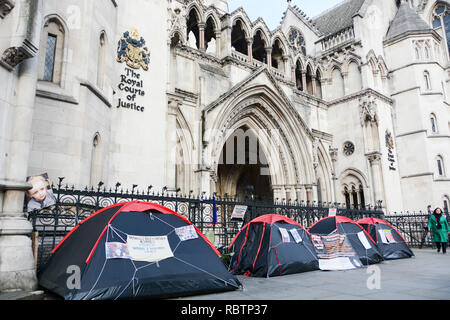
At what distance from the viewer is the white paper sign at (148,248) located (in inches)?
218

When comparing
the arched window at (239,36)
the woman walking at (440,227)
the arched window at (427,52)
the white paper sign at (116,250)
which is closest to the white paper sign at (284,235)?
the white paper sign at (116,250)

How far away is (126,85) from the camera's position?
12797 mm

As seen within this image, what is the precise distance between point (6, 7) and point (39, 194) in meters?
3.49

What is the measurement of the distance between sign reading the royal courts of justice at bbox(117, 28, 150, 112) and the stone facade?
5 centimetres

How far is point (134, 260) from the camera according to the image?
5445 millimetres

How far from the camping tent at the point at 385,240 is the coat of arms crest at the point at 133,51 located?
1034cm

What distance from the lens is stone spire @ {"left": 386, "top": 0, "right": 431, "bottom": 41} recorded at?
27500 mm

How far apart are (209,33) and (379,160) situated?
14826 millimetres

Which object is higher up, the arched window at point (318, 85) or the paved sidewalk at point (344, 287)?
the arched window at point (318, 85)

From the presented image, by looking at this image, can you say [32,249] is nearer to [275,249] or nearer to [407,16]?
[275,249]

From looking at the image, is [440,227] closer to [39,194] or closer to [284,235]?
[284,235]

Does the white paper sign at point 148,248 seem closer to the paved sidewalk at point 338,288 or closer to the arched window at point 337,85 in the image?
the paved sidewalk at point 338,288
